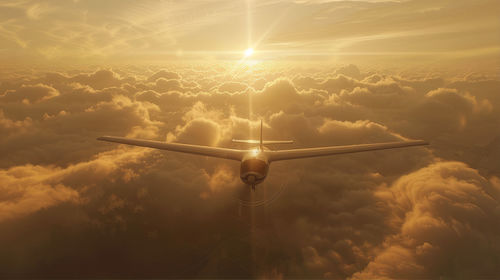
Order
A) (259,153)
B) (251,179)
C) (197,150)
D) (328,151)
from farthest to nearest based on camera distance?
(197,150)
(328,151)
(259,153)
(251,179)

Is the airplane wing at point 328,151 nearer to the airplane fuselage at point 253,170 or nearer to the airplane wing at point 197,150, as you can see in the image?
the airplane fuselage at point 253,170

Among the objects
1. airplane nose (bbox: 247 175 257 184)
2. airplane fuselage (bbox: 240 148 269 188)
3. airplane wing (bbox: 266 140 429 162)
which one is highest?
airplane wing (bbox: 266 140 429 162)

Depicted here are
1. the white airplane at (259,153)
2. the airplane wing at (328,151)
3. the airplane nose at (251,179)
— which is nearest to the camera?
the airplane nose at (251,179)

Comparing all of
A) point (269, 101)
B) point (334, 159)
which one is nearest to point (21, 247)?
point (334, 159)

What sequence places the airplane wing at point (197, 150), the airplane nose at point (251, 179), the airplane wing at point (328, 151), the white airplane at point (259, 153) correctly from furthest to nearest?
the airplane wing at point (197, 150) → the airplane wing at point (328, 151) → the white airplane at point (259, 153) → the airplane nose at point (251, 179)

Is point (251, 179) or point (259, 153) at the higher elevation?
point (259, 153)

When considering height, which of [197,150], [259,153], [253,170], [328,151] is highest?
[197,150]

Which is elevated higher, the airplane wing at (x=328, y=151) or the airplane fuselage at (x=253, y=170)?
the airplane wing at (x=328, y=151)

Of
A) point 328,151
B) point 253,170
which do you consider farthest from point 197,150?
point 328,151

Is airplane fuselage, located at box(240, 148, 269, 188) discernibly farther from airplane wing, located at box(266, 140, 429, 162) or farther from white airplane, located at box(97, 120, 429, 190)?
airplane wing, located at box(266, 140, 429, 162)

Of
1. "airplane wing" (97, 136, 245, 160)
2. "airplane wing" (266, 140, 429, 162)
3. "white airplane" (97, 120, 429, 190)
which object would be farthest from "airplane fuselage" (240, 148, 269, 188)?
"airplane wing" (97, 136, 245, 160)

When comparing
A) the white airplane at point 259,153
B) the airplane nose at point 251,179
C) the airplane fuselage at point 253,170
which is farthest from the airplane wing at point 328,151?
the airplane nose at point 251,179

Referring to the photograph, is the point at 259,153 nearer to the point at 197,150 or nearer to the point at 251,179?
the point at 251,179

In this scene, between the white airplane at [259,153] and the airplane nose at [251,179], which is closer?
the airplane nose at [251,179]
